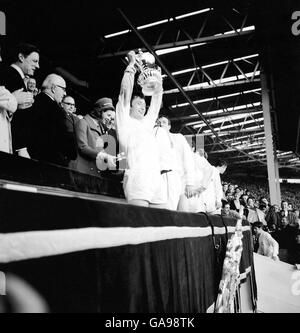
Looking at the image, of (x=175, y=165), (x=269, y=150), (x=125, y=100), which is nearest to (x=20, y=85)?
(x=125, y=100)

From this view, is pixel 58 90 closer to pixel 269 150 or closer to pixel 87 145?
pixel 87 145

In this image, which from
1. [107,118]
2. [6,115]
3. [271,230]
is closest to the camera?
[6,115]

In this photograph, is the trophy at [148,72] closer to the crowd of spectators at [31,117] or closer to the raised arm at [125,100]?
the raised arm at [125,100]

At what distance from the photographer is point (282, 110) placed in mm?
8773

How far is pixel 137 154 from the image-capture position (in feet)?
5.92

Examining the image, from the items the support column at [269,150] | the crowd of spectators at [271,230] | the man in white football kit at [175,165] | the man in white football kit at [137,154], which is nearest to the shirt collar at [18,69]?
the man in white football kit at [137,154]

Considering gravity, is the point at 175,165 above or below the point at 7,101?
below

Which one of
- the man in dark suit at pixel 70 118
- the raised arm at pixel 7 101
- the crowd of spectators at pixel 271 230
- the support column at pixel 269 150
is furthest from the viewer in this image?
A: the support column at pixel 269 150

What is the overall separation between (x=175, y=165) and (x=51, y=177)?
34.1 inches

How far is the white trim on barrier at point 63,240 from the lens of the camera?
54cm

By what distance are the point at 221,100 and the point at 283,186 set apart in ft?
62.9

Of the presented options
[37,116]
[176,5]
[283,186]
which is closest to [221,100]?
[176,5]

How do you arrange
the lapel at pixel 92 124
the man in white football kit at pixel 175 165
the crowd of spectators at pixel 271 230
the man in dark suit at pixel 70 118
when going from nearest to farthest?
1. the man in white football kit at pixel 175 165
2. the man in dark suit at pixel 70 118
3. the lapel at pixel 92 124
4. the crowd of spectators at pixel 271 230

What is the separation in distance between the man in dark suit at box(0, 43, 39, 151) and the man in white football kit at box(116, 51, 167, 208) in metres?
0.51
